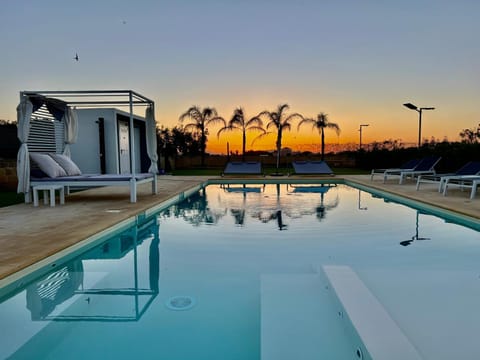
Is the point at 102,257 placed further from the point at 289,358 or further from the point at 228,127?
the point at 228,127

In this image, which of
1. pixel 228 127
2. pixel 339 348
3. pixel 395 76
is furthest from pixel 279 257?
pixel 228 127

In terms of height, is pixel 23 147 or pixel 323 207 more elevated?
pixel 23 147

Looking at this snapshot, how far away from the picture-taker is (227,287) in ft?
9.52

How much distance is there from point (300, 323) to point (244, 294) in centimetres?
75

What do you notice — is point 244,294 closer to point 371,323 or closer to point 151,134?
point 371,323

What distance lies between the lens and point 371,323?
1.80 metres

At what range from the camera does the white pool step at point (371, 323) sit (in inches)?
60.4

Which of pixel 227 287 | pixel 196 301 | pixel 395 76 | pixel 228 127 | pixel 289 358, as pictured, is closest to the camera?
pixel 289 358

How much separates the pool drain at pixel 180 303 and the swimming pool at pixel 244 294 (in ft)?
0.05

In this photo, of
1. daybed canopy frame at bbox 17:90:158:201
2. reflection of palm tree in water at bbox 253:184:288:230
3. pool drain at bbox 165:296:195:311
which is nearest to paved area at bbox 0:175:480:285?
daybed canopy frame at bbox 17:90:158:201

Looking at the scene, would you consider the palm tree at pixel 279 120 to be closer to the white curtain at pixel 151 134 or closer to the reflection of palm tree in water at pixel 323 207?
the reflection of palm tree in water at pixel 323 207

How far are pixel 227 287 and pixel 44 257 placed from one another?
5.63 feet

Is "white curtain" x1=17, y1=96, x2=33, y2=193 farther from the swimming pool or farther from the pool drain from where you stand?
the pool drain

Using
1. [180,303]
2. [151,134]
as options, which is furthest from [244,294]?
[151,134]
